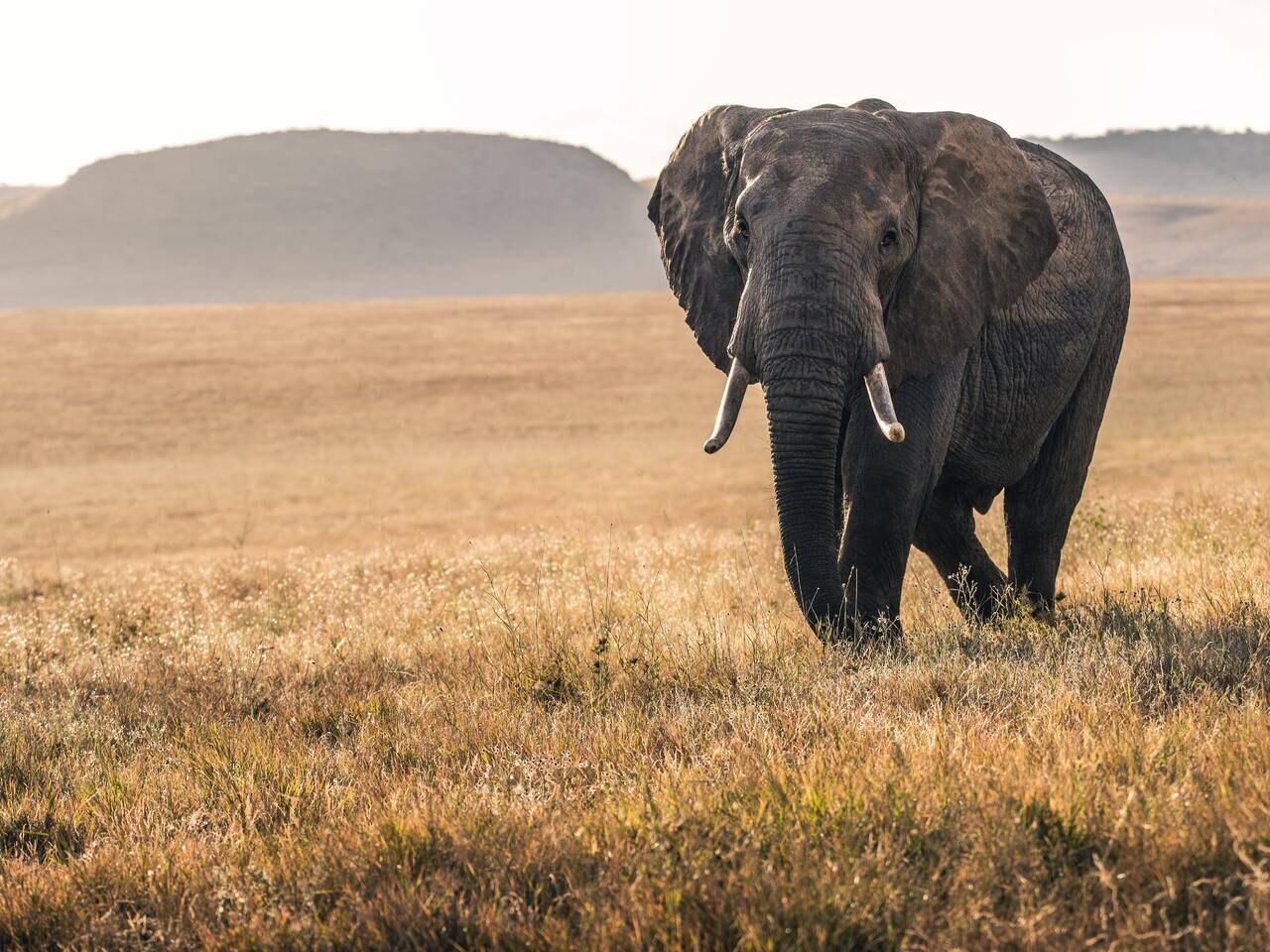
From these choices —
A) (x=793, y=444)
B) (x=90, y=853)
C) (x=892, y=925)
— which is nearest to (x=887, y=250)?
(x=793, y=444)

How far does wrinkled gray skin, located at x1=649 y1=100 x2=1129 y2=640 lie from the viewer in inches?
221

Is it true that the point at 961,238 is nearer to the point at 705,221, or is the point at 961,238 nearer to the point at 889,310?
the point at 889,310

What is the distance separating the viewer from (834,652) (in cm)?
572

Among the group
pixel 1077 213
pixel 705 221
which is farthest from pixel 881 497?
pixel 1077 213

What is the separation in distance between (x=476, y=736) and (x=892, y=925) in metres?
2.18

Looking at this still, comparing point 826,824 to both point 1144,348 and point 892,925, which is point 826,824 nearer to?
point 892,925

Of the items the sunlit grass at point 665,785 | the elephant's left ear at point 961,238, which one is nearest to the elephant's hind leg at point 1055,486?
the sunlit grass at point 665,785

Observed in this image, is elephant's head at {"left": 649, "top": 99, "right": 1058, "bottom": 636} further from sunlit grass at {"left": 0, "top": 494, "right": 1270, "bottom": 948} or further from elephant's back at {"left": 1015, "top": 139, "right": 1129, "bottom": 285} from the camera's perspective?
sunlit grass at {"left": 0, "top": 494, "right": 1270, "bottom": 948}

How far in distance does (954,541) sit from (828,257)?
9.90 ft

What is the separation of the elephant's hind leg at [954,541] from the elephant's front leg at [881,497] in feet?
5.80

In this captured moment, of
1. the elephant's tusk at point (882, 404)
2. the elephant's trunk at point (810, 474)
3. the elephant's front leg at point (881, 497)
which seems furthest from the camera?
the elephant's front leg at point (881, 497)

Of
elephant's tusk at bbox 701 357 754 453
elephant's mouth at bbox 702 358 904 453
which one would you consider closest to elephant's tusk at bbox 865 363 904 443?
elephant's mouth at bbox 702 358 904 453

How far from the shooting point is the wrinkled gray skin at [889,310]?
18.4 feet

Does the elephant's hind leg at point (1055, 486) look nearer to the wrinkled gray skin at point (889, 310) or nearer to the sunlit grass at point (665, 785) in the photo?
the wrinkled gray skin at point (889, 310)
